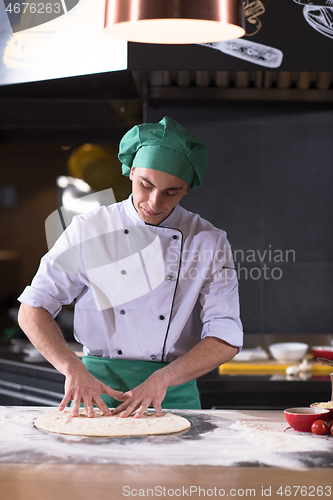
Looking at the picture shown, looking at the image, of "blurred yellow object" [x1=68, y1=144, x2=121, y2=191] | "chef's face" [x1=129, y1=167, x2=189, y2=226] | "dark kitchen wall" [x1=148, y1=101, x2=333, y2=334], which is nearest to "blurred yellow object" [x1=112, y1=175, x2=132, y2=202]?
"blurred yellow object" [x1=68, y1=144, x2=121, y2=191]

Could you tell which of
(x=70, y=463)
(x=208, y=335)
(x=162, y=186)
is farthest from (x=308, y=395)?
(x=70, y=463)

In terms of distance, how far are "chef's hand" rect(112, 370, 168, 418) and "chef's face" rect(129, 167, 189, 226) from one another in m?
0.47

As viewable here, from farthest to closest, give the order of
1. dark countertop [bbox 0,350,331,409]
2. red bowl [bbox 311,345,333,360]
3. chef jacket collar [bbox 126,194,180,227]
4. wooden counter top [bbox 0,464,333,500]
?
1. red bowl [bbox 311,345,333,360]
2. dark countertop [bbox 0,350,331,409]
3. chef jacket collar [bbox 126,194,180,227]
4. wooden counter top [bbox 0,464,333,500]

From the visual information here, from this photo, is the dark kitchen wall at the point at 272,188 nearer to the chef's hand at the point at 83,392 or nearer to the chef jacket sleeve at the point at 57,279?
the chef jacket sleeve at the point at 57,279

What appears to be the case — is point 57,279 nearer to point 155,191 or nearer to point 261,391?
point 155,191

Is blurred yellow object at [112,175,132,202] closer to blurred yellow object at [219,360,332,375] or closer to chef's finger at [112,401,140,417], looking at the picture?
blurred yellow object at [219,360,332,375]

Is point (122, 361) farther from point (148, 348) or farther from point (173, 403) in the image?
point (173, 403)

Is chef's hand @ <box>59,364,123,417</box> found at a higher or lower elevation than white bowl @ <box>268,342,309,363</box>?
higher

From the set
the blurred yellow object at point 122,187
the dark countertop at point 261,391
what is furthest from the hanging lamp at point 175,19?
the blurred yellow object at point 122,187

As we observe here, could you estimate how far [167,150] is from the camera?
1510 millimetres

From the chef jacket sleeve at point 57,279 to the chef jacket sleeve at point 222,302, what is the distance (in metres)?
0.37

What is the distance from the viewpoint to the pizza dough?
1.14m

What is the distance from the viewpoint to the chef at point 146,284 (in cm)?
150

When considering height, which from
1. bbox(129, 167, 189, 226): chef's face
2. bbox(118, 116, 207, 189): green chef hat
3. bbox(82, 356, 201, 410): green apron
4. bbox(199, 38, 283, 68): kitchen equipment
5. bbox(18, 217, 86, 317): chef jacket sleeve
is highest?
bbox(199, 38, 283, 68): kitchen equipment
